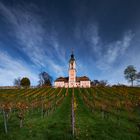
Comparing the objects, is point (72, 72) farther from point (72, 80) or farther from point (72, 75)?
point (72, 80)

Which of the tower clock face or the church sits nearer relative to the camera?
the church

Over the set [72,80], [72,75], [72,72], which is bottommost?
[72,80]

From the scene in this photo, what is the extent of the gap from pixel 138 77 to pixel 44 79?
64631mm

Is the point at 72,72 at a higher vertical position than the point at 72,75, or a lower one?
higher

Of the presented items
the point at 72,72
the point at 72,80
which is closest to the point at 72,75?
the point at 72,72

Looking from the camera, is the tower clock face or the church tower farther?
the tower clock face

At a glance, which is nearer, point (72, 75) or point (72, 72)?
point (72, 75)

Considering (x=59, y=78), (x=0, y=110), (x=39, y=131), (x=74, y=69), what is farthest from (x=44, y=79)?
(x=39, y=131)

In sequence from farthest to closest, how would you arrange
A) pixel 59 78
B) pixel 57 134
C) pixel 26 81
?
pixel 59 78
pixel 26 81
pixel 57 134

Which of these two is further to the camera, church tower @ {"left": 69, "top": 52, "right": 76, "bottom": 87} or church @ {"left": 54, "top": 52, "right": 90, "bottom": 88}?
church @ {"left": 54, "top": 52, "right": 90, "bottom": 88}

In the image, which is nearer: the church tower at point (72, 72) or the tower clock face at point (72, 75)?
the church tower at point (72, 72)

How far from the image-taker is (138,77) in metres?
97.2

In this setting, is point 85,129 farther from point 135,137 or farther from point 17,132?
point 17,132

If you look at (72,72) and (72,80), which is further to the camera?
(72,72)
